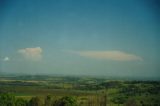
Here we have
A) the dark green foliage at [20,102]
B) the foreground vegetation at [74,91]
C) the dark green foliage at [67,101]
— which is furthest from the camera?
the dark green foliage at [20,102]

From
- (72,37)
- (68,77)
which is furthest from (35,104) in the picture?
(72,37)

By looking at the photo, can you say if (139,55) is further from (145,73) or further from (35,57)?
(35,57)

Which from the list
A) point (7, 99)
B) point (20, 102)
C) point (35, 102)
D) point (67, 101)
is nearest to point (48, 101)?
point (35, 102)

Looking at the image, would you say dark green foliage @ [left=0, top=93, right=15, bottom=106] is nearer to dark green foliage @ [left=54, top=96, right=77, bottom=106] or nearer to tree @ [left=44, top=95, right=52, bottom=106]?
tree @ [left=44, top=95, right=52, bottom=106]

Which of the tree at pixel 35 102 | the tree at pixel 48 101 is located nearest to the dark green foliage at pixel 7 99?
the tree at pixel 35 102

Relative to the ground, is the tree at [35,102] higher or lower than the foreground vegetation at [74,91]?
lower

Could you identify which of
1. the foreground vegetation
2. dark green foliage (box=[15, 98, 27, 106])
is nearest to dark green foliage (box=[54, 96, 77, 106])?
the foreground vegetation

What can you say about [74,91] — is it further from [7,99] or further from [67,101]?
[7,99]

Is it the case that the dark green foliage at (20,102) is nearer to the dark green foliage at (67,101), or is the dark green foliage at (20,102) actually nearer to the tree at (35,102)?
the tree at (35,102)
